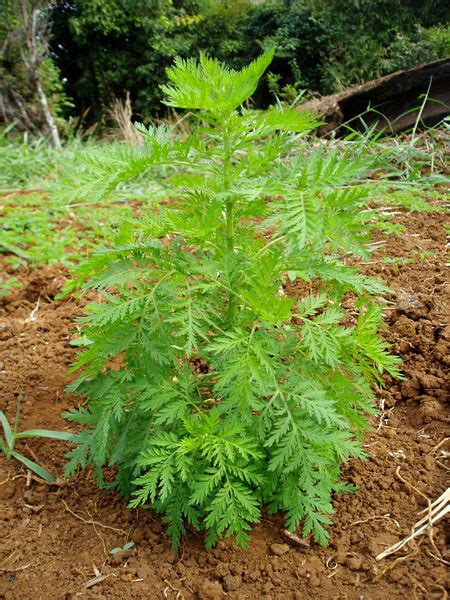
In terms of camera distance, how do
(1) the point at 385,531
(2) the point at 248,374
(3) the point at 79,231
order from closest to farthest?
1. (2) the point at 248,374
2. (1) the point at 385,531
3. (3) the point at 79,231

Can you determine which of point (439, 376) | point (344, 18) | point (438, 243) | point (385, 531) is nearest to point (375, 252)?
point (438, 243)

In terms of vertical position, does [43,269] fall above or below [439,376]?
above

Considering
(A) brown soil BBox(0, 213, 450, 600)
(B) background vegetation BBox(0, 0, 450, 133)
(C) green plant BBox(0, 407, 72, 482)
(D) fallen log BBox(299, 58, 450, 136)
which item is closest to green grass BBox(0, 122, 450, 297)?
(D) fallen log BBox(299, 58, 450, 136)

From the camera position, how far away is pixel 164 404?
1812 millimetres

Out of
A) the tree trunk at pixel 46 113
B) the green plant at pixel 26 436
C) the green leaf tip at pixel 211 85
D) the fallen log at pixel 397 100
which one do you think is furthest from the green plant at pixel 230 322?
the tree trunk at pixel 46 113

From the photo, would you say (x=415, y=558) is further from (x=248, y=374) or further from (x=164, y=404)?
(x=164, y=404)

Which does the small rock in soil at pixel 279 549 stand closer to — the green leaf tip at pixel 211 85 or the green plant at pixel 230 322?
the green plant at pixel 230 322

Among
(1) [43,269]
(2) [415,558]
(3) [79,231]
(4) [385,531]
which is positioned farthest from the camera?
(3) [79,231]

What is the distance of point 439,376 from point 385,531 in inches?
34.1

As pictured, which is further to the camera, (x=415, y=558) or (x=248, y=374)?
(x=415, y=558)

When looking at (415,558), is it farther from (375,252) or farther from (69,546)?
(375,252)

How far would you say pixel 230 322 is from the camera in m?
1.82

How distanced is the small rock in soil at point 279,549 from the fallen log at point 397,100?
18.3 ft

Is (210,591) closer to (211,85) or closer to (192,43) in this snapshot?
(211,85)
